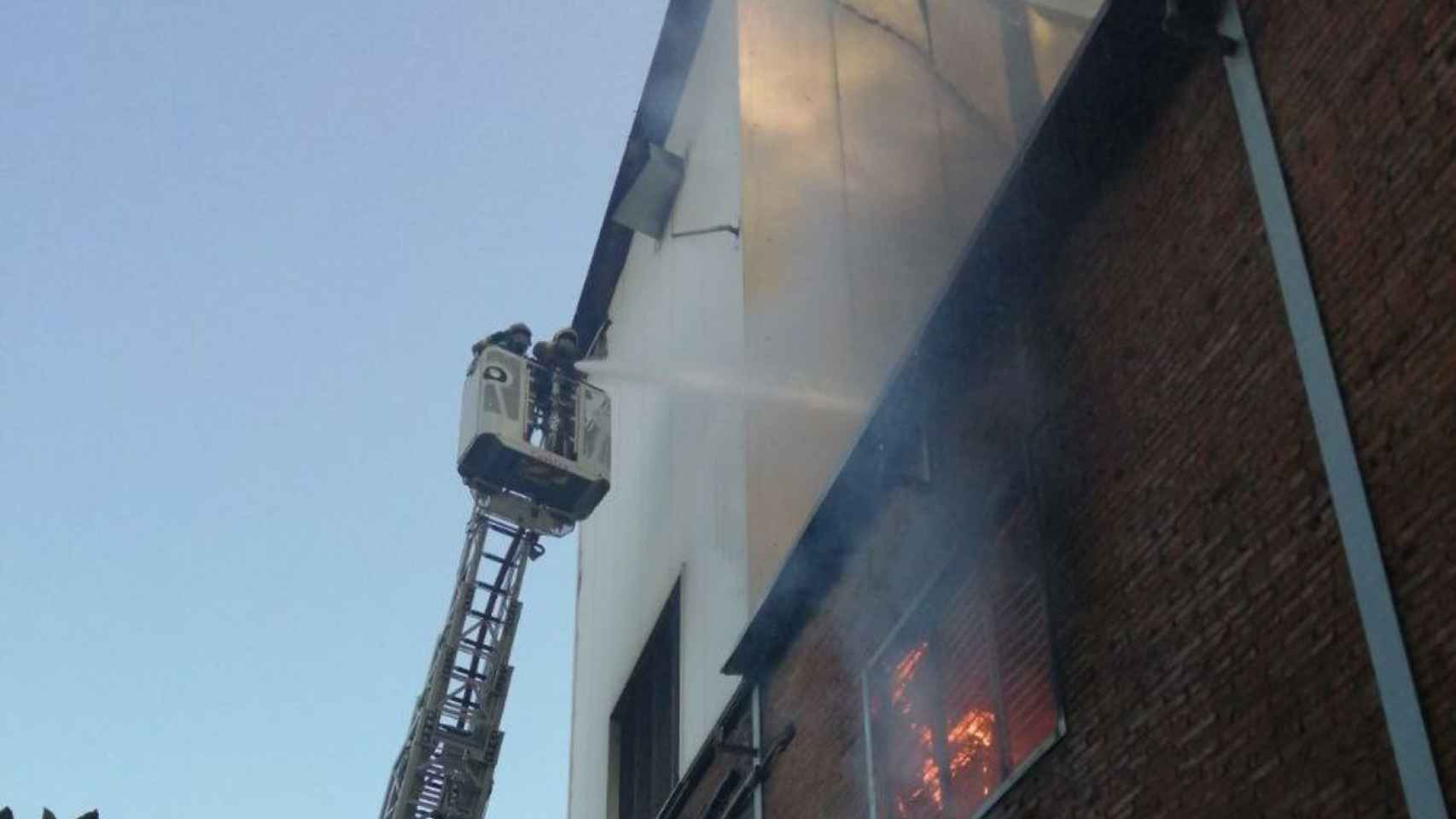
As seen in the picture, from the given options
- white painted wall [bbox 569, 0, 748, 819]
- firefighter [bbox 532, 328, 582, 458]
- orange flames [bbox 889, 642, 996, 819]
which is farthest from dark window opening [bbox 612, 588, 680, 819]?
orange flames [bbox 889, 642, 996, 819]

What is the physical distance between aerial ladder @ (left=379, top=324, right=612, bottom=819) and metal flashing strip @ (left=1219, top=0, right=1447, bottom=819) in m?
13.3

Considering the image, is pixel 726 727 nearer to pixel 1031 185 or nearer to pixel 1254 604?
pixel 1031 185

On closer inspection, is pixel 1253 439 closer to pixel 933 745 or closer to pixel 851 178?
pixel 933 745

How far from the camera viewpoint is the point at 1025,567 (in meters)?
8.87

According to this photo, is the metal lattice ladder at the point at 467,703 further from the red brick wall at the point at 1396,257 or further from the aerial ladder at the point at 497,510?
the red brick wall at the point at 1396,257

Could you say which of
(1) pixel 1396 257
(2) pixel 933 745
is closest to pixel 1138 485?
(1) pixel 1396 257

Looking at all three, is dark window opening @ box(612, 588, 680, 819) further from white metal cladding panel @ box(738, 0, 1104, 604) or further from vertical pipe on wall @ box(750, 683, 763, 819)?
vertical pipe on wall @ box(750, 683, 763, 819)

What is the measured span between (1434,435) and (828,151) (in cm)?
1300

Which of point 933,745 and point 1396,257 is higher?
point 1396,257

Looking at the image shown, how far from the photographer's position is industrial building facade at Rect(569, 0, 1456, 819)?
19.9ft

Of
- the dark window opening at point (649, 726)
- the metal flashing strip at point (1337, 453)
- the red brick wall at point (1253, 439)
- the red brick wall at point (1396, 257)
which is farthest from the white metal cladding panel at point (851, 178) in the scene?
the red brick wall at point (1396, 257)

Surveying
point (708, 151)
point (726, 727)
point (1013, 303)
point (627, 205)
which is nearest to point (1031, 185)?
point (1013, 303)

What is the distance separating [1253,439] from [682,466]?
11.8 metres

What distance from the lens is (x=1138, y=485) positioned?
7.73 m
